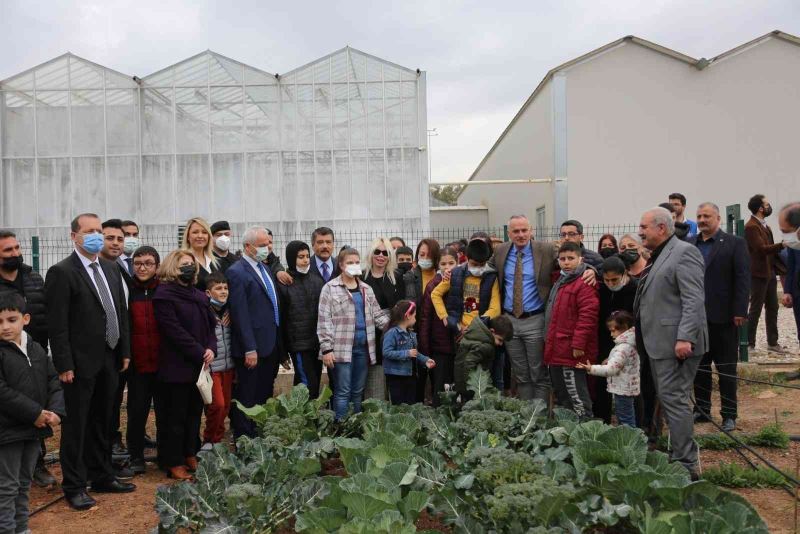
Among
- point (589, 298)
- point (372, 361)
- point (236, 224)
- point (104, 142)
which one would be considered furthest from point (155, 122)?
point (589, 298)

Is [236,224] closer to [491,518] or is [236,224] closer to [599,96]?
[599,96]

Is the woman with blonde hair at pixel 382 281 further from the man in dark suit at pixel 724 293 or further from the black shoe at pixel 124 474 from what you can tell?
the man in dark suit at pixel 724 293

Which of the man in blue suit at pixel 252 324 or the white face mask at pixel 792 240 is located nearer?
the man in blue suit at pixel 252 324

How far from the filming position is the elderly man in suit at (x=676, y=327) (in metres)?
4.81

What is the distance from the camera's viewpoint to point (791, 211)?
6.22 meters

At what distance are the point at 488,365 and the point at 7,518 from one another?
3938mm

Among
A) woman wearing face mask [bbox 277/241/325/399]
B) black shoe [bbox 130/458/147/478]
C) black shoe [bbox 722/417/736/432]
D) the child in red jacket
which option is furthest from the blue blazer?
black shoe [bbox 722/417/736/432]

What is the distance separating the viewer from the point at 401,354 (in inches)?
255

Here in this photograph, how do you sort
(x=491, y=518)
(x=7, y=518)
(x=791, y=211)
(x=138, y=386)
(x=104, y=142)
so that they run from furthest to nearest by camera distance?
(x=104, y=142)
(x=791, y=211)
(x=138, y=386)
(x=7, y=518)
(x=491, y=518)

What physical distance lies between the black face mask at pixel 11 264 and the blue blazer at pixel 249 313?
169 cm

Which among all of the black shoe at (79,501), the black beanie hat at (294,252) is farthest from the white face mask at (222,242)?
the black shoe at (79,501)

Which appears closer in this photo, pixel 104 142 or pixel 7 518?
pixel 7 518

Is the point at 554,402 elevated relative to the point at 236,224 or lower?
lower

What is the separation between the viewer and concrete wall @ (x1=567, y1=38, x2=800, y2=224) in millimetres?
22547
